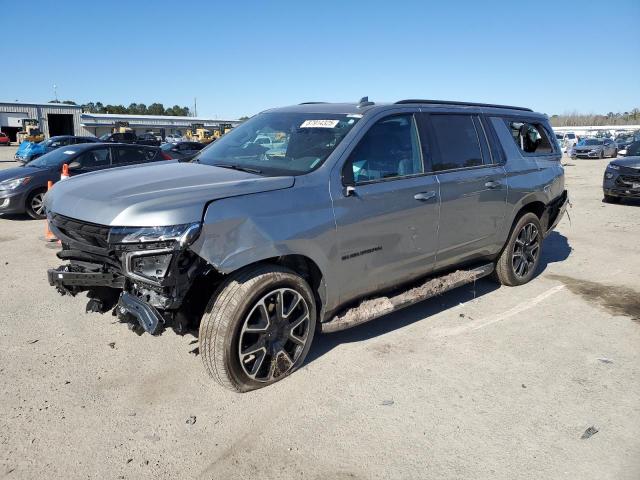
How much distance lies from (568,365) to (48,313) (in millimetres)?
4679

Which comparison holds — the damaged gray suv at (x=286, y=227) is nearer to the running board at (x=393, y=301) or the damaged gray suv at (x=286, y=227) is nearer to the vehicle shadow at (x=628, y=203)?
the running board at (x=393, y=301)

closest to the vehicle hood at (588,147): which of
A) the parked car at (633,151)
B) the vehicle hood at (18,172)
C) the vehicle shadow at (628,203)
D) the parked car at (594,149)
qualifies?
the parked car at (594,149)

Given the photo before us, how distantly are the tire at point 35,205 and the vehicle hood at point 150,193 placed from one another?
6.88 m

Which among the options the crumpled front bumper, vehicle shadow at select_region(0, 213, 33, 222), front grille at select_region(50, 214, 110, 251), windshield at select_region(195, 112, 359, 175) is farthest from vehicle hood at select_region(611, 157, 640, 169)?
vehicle shadow at select_region(0, 213, 33, 222)

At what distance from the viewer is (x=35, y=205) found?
9.74m

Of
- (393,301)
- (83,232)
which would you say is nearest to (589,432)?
(393,301)

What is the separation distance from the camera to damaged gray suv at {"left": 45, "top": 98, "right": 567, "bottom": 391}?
296cm

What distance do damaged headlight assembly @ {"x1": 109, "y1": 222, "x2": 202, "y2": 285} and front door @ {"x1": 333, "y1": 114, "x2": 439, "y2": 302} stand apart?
1163 millimetres

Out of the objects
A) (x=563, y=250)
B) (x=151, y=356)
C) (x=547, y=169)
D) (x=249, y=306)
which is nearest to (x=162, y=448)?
(x=249, y=306)

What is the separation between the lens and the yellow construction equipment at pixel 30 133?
150 feet

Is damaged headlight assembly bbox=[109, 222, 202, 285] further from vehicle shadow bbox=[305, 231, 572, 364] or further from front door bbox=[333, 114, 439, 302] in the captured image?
vehicle shadow bbox=[305, 231, 572, 364]

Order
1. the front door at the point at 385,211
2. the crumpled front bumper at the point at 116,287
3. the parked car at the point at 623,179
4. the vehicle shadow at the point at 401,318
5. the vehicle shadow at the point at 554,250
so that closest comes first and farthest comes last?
1. the crumpled front bumper at the point at 116,287
2. the front door at the point at 385,211
3. the vehicle shadow at the point at 401,318
4. the vehicle shadow at the point at 554,250
5. the parked car at the point at 623,179

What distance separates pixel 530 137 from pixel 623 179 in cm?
805

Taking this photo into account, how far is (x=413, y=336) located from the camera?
4410 mm
